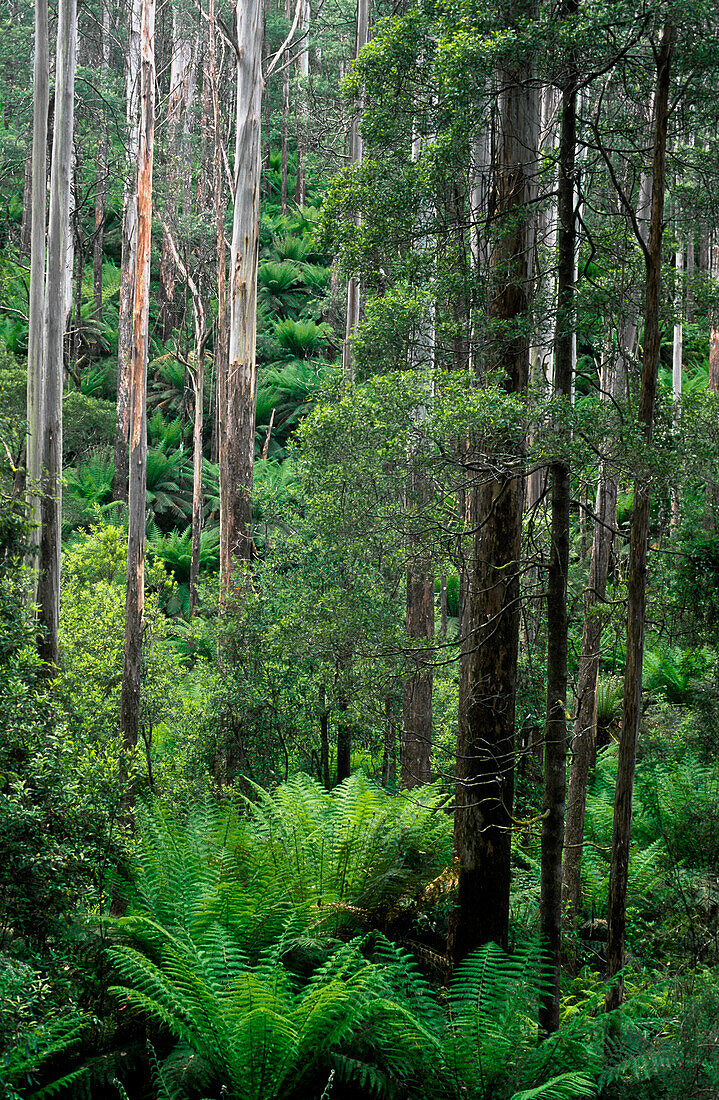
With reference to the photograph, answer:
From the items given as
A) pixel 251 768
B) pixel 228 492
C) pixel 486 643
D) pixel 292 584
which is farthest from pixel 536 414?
pixel 228 492

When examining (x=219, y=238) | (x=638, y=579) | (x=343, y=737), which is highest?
(x=219, y=238)

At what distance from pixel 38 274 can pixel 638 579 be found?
298 inches

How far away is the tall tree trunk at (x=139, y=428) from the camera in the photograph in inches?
405

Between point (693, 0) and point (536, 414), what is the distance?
192 cm

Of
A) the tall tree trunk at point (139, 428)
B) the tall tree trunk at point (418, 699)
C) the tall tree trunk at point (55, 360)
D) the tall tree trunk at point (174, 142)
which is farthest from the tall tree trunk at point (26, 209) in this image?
the tall tree trunk at point (418, 699)

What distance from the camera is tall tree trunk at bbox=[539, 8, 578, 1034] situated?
493 cm

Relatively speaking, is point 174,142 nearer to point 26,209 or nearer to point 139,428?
point 26,209

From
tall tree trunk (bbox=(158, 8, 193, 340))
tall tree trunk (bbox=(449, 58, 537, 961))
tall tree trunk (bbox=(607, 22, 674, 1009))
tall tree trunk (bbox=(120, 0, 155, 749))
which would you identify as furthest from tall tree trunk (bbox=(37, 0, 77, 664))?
tall tree trunk (bbox=(158, 8, 193, 340))

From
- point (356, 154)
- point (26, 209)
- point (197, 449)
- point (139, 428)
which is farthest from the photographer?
point (26, 209)

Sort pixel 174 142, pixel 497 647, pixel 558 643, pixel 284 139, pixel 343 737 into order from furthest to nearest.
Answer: pixel 284 139 < pixel 174 142 < pixel 343 737 < pixel 497 647 < pixel 558 643

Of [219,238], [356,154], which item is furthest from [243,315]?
[219,238]

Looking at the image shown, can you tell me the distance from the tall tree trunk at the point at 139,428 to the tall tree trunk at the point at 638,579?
606 centimetres

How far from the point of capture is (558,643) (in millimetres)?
5000

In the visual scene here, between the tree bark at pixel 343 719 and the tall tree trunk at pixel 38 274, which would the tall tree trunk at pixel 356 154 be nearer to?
the tall tree trunk at pixel 38 274
